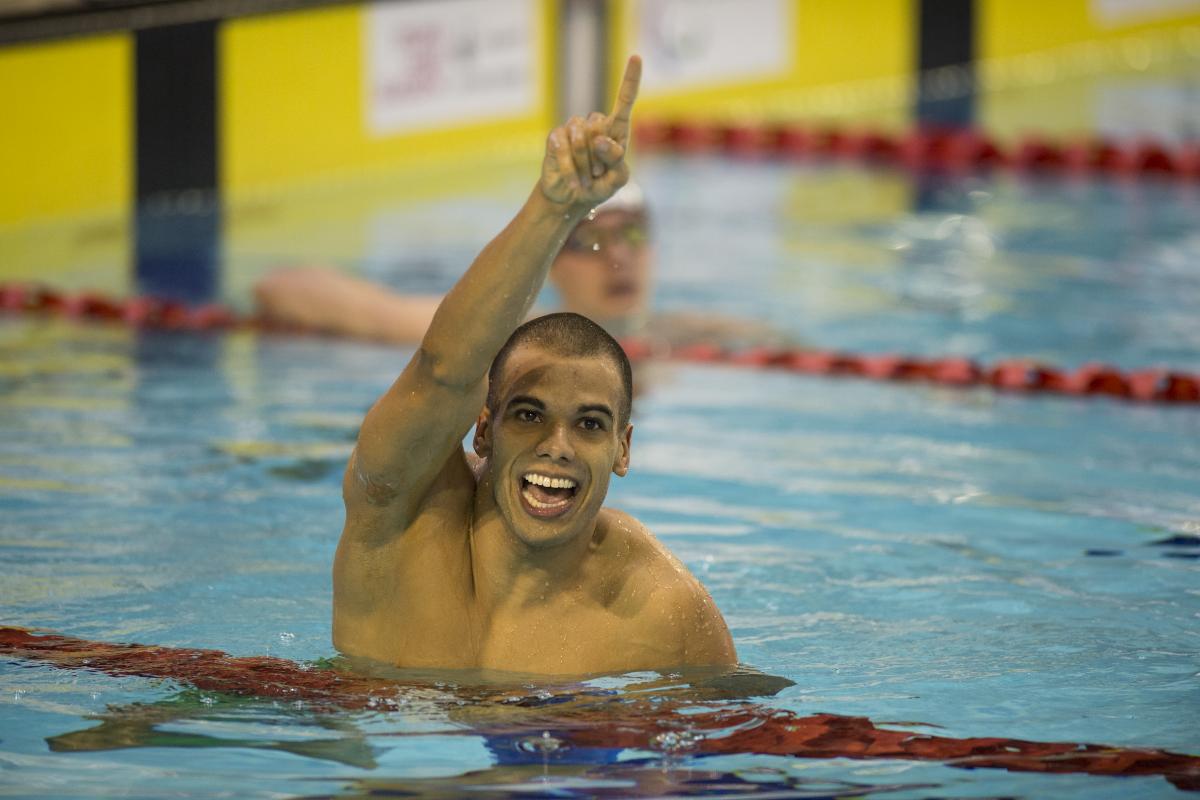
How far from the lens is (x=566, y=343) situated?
139 inches

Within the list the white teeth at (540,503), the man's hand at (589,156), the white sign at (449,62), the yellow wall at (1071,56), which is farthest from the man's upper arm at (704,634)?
the yellow wall at (1071,56)

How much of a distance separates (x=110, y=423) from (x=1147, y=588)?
3.35 metres

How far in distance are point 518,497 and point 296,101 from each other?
8029mm

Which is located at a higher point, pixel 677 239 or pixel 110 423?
pixel 677 239

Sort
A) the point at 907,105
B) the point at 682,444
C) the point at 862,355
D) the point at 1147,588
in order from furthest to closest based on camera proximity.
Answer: the point at 907,105, the point at 862,355, the point at 682,444, the point at 1147,588

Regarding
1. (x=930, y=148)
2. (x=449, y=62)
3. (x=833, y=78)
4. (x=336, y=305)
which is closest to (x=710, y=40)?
(x=833, y=78)

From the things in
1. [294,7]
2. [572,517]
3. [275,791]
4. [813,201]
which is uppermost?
[294,7]

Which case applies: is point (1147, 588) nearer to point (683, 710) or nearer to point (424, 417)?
point (683, 710)

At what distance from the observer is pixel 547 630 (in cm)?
370

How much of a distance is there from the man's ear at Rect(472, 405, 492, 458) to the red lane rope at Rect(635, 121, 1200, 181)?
8.87 meters

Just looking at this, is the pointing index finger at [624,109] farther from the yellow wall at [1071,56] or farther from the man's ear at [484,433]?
the yellow wall at [1071,56]

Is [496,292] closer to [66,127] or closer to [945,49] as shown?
[66,127]

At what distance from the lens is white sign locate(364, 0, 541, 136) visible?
37.9 ft

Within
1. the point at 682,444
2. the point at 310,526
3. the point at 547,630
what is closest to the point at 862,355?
the point at 682,444
